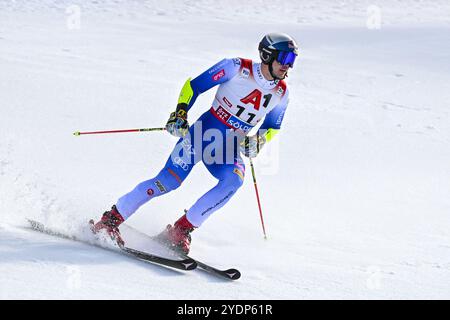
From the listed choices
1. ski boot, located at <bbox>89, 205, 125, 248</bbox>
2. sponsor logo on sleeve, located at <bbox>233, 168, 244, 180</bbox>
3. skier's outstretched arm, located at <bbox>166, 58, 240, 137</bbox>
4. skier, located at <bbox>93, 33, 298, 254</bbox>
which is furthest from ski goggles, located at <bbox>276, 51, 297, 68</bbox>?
ski boot, located at <bbox>89, 205, 125, 248</bbox>

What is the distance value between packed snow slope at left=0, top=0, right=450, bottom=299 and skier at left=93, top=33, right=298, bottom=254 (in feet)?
1.14

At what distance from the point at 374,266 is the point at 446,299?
800 millimetres

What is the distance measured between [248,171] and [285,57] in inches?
138

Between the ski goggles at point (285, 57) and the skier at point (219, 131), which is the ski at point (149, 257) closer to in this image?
the skier at point (219, 131)

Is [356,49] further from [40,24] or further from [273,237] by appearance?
[273,237]

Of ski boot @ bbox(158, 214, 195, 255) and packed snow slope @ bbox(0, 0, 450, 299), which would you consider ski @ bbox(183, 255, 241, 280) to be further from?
ski boot @ bbox(158, 214, 195, 255)

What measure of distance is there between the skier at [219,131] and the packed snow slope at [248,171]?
1.14 feet

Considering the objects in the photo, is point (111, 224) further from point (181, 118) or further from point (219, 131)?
point (219, 131)

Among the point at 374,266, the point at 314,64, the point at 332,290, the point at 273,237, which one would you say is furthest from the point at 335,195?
the point at 314,64

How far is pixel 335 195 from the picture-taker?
8117 mm

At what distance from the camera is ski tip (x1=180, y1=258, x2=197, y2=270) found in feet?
17.2
